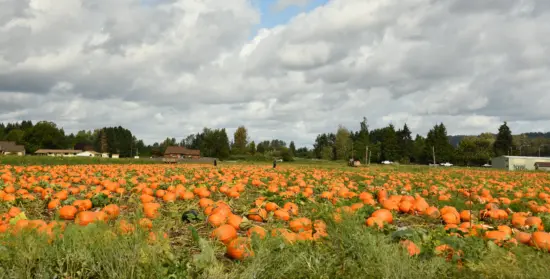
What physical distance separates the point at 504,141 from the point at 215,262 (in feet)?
387

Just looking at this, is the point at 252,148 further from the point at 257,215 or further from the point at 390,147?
the point at 257,215

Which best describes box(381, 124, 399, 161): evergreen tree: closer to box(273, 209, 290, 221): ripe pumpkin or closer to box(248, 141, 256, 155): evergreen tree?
box(248, 141, 256, 155): evergreen tree

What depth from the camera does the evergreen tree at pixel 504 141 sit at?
10406 cm

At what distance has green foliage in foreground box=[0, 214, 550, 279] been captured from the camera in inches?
132

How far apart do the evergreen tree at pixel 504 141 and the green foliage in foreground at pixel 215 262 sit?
379 feet

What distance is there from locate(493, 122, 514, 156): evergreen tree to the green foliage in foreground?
379 ft

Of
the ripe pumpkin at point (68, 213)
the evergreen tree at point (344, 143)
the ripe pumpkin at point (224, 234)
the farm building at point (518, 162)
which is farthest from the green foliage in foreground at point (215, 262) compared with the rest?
the evergreen tree at point (344, 143)

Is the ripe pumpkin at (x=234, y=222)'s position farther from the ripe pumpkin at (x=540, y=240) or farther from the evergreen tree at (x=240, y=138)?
the evergreen tree at (x=240, y=138)

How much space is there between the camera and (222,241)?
4430mm

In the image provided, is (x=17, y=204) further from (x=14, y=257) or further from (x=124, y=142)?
(x=124, y=142)

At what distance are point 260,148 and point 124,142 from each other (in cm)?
4798

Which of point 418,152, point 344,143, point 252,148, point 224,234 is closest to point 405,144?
point 418,152

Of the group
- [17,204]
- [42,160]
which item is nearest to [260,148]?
[42,160]

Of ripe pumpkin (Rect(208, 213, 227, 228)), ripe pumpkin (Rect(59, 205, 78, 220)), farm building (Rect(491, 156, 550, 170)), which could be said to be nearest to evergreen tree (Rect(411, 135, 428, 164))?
farm building (Rect(491, 156, 550, 170))
